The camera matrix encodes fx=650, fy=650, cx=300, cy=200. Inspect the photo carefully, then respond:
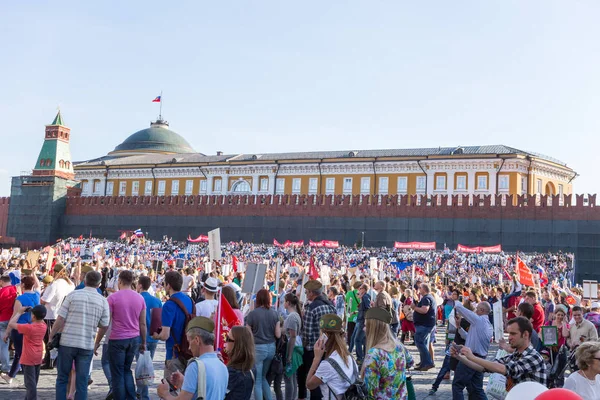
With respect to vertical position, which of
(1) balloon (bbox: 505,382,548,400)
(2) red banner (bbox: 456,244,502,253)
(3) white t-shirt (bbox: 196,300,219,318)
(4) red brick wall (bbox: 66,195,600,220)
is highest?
(4) red brick wall (bbox: 66,195,600,220)

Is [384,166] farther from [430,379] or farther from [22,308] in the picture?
[22,308]

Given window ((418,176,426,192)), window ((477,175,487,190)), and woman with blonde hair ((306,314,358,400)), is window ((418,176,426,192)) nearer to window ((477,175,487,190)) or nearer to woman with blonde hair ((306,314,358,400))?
window ((477,175,487,190))

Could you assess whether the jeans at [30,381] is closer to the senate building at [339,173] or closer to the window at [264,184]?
the senate building at [339,173]

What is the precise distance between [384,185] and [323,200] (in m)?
8.98

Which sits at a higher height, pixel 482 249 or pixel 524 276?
pixel 482 249

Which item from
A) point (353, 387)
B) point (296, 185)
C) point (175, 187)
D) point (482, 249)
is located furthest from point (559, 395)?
point (175, 187)

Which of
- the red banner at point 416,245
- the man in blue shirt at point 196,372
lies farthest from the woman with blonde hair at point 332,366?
the red banner at point 416,245

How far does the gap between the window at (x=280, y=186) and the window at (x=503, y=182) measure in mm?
18582

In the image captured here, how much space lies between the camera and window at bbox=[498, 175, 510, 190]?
1946 inches

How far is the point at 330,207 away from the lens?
150 feet

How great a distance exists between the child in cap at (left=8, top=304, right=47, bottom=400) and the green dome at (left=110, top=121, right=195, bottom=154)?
68.2m

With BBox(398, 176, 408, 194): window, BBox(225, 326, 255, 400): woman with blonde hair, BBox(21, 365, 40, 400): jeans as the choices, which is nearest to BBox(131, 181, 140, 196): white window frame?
BBox(398, 176, 408, 194): window

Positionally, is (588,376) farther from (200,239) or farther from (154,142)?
(154,142)

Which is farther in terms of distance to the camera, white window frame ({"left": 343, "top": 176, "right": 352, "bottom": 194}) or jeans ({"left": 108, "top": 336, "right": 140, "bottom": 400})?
white window frame ({"left": 343, "top": 176, "right": 352, "bottom": 194})
